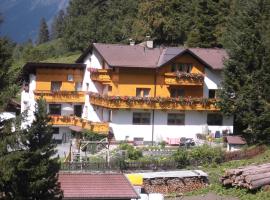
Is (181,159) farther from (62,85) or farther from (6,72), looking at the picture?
(62,85)

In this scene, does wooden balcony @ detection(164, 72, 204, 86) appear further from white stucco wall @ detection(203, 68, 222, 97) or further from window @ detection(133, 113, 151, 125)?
window @ detection(133, 113, 151, 125)

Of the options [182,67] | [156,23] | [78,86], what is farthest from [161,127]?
[156,23]

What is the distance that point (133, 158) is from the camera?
42406 mm

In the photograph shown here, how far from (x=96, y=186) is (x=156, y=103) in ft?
70.4

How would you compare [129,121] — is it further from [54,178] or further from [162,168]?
[54,178]

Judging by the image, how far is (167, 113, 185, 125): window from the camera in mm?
53969

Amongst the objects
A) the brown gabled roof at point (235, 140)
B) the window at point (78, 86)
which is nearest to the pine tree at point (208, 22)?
the window at point (78, 86)

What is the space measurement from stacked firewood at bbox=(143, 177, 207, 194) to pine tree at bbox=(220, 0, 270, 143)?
947 cm

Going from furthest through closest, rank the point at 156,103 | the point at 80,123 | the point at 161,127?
the point at 80,123 → the point at 161,127 → the point at 156,103

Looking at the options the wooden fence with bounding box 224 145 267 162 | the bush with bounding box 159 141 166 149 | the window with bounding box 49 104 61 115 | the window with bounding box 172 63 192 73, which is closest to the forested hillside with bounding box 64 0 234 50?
the window with bounding box 172 63 192 73

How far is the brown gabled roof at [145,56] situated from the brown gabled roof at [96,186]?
1995 cm

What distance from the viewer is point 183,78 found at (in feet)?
177

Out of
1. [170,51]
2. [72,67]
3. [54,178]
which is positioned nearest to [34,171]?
[54,178]

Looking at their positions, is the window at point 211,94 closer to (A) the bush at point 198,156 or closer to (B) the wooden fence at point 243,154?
(B) the wooden fence at point 243,154
